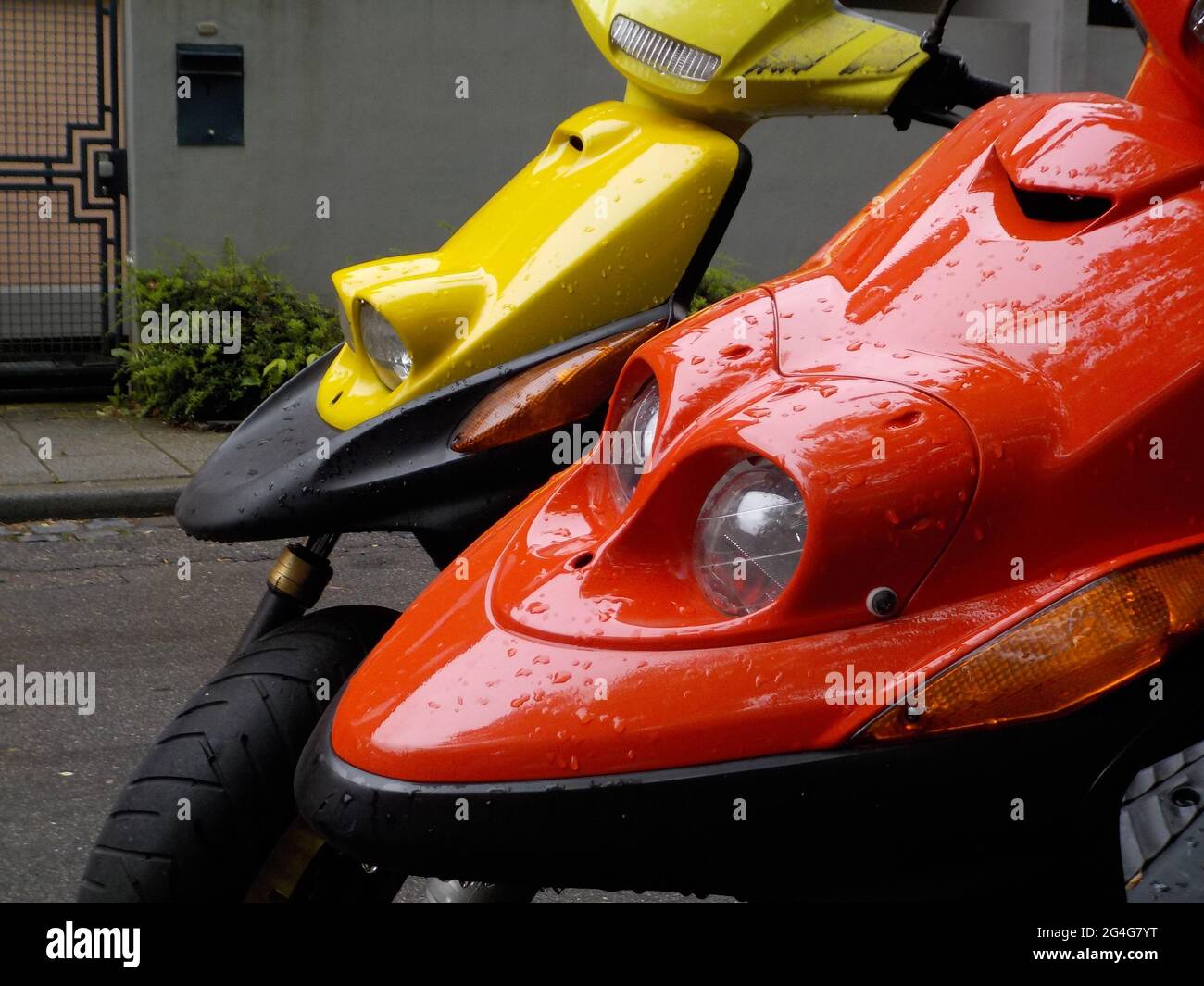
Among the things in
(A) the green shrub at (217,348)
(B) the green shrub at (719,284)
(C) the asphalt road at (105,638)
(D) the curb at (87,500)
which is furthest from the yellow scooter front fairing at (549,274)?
(A) the green shrub at (217,348)

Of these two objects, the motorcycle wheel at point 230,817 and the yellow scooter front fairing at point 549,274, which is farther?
the yellow scooter front fairing at point 549,274

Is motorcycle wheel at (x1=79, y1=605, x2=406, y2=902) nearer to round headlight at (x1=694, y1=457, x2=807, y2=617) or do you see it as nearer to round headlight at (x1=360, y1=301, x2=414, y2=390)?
round headlight at (x1=360, y1=301, x2=414, y2=390)

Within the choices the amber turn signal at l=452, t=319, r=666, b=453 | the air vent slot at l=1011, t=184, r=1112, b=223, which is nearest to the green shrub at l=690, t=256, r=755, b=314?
the amber turn signal at l=452, t=319, r=666, b=453

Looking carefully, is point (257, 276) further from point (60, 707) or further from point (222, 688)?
point (222, 688)

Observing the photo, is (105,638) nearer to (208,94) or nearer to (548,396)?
(548,396)

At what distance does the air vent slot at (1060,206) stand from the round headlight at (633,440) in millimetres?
474

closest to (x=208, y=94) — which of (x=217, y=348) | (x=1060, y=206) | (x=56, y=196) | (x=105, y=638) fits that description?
(x=56, y=196)

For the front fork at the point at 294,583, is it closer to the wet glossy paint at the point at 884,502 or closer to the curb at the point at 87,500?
the wet glossy paint at the point at 884,502

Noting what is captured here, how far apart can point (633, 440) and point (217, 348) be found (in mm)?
7043

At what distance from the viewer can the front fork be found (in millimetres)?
2803

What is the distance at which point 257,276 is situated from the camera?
9062mm

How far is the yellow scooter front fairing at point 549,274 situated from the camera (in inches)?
102

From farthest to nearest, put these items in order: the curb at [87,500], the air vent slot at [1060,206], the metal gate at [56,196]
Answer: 1. the metal gate at [56,196]
2. the curb at [87,500]
3. the air vent slot at [1060,206]
